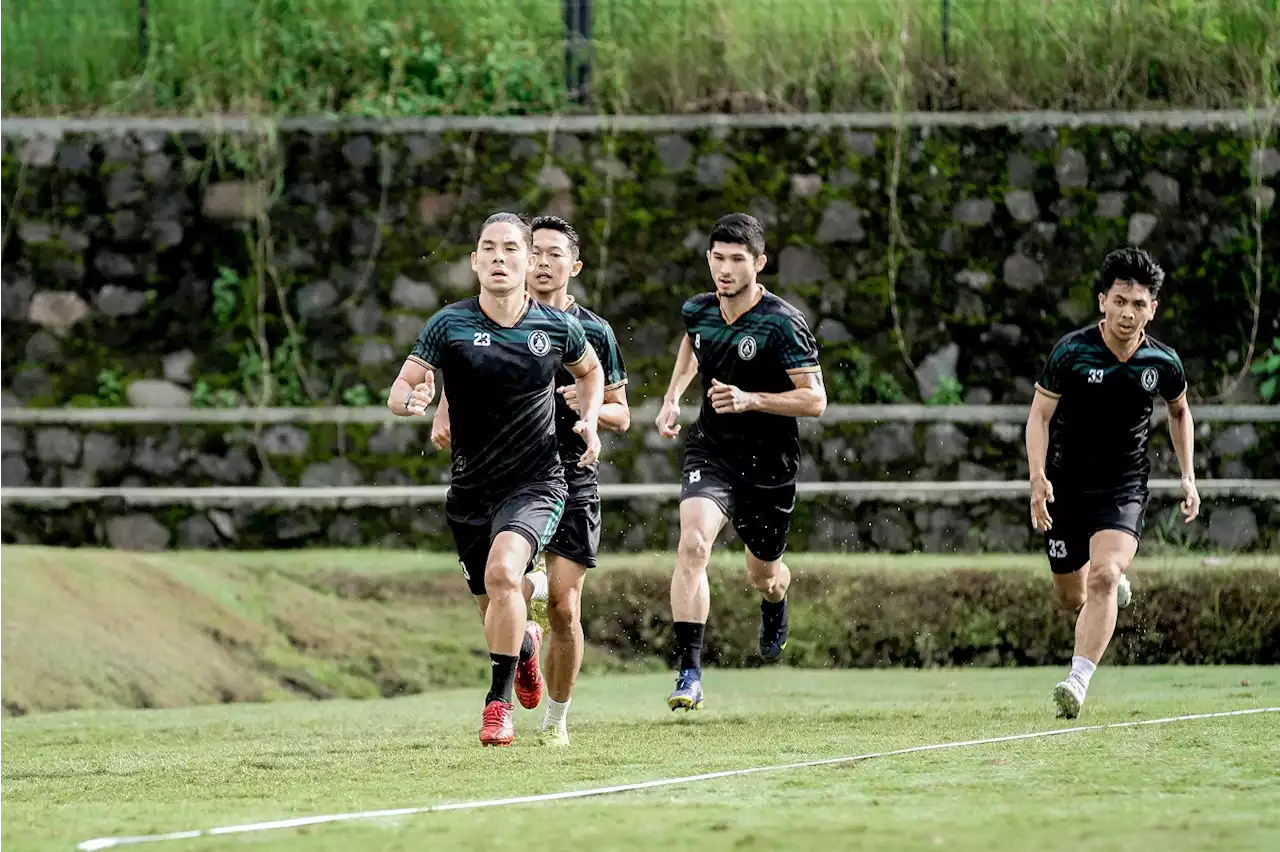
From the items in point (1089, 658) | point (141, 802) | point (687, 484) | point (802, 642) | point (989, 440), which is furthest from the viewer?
point (989, 440)

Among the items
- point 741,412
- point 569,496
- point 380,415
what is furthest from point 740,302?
point 380,415

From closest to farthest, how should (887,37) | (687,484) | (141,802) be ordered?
(141,802), (687,484), (887,37)

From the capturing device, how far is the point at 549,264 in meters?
9.93

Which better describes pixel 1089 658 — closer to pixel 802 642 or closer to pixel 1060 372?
pixel 1060 372

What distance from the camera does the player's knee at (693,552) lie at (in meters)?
10.2

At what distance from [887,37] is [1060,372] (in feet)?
26.5

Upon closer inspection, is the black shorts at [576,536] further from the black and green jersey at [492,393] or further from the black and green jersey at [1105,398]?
the black and green jersey at [1105,398]

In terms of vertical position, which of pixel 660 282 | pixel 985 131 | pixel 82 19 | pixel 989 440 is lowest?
pixel 989 440

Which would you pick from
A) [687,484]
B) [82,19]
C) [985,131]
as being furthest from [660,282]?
[687,484]

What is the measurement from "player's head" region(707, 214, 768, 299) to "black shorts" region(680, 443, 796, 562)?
826 millimetres

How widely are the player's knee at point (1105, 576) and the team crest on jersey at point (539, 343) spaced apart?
108 inches

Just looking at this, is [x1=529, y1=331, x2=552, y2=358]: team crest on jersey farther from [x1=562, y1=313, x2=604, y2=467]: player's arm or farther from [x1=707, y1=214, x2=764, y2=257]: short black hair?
[x1=707, y1=214, x2=764, y2=257]: short black hair

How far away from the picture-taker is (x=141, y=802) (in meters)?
7.14

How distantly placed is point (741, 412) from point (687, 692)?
4.88ft
